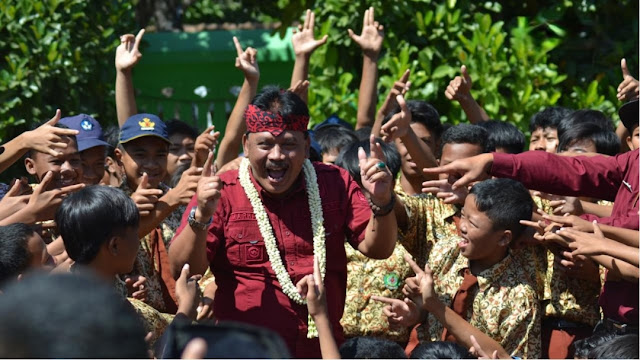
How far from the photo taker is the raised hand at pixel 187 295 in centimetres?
376

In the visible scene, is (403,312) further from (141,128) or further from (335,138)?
(335,138)

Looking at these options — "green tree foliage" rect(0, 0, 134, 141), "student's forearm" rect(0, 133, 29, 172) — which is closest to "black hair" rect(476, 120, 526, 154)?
"student's forearm" rect(0, 133, 29, 172)

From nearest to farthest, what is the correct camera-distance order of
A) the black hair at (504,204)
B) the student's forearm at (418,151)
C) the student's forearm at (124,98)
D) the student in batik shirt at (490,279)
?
1. the student in batik shirt at (490,279)
2. the black hair at (504,204)
3. the student's forearm at (418,151)
4. the student's forearm at (124,98)

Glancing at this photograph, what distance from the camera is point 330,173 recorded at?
4586 mm

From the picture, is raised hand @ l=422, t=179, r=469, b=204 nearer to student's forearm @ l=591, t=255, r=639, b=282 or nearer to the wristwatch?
student's forearm @ l=591, t=255, r=639, b=282

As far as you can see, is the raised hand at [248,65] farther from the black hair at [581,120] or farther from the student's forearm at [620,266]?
the student's forearm at [620,266]

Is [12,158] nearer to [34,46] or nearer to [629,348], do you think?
[629,348]

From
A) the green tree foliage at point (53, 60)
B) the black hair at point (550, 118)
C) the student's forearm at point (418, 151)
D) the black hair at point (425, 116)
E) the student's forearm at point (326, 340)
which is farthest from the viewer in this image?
the green tree foliage at point (53, 60)

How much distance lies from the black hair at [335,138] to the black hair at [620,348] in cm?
281

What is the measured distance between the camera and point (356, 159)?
17.4 feet

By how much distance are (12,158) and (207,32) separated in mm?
6081

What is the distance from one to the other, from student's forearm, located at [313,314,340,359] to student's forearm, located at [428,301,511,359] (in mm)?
828

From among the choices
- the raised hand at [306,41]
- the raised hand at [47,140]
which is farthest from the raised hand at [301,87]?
the raised hand at [47,140]

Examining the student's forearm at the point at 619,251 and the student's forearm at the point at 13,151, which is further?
Result: the student's forearm at the point at 13,151
